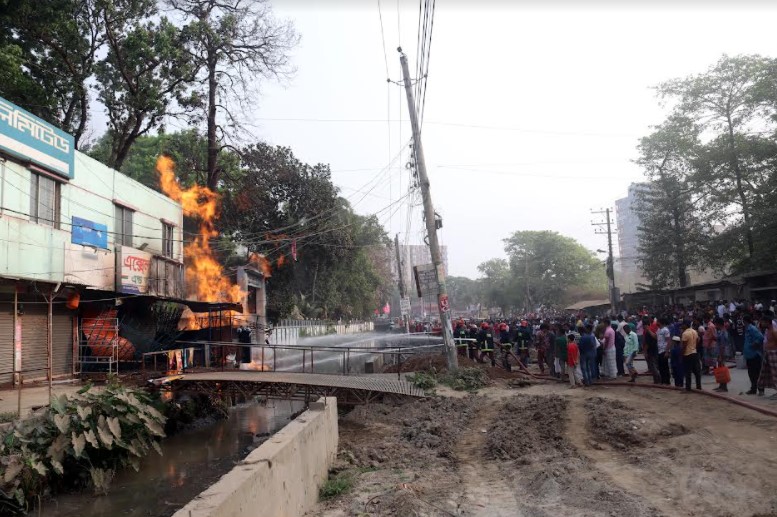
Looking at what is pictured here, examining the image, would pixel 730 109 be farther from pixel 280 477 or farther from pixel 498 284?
pixel 498 284

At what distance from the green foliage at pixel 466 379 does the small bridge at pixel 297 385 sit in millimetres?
1338

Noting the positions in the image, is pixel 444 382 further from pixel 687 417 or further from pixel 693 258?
pixel 693 258

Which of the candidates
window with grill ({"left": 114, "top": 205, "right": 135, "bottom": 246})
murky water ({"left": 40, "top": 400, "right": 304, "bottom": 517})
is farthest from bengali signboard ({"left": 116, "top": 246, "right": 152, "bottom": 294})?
murky water ({"left": 40, "top": 400, "right": 304, "bottom": 517})

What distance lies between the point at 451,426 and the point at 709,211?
2986 centimetres

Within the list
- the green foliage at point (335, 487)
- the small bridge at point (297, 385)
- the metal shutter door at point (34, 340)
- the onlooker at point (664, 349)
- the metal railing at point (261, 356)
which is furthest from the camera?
the metal railing at point (261, 356)

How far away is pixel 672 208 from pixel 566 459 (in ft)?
108

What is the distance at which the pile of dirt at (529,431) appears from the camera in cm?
911

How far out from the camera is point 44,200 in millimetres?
16922

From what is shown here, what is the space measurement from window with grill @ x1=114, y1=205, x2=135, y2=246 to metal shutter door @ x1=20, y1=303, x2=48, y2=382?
418cm

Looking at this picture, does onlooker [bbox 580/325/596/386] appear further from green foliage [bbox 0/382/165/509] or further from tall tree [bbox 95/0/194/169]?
tall tree [bbox 95/0/194/169]

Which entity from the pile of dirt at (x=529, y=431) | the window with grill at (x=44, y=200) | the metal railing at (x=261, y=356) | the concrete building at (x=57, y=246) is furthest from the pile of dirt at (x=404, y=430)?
the window with grill at (x=44, y=200)

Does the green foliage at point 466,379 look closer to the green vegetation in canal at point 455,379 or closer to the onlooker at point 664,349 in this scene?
the green vegetation in canal at point 455,379

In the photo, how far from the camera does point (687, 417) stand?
10.0 m

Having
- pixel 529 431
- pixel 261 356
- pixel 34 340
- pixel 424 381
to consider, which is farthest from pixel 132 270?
pixel 529 431
